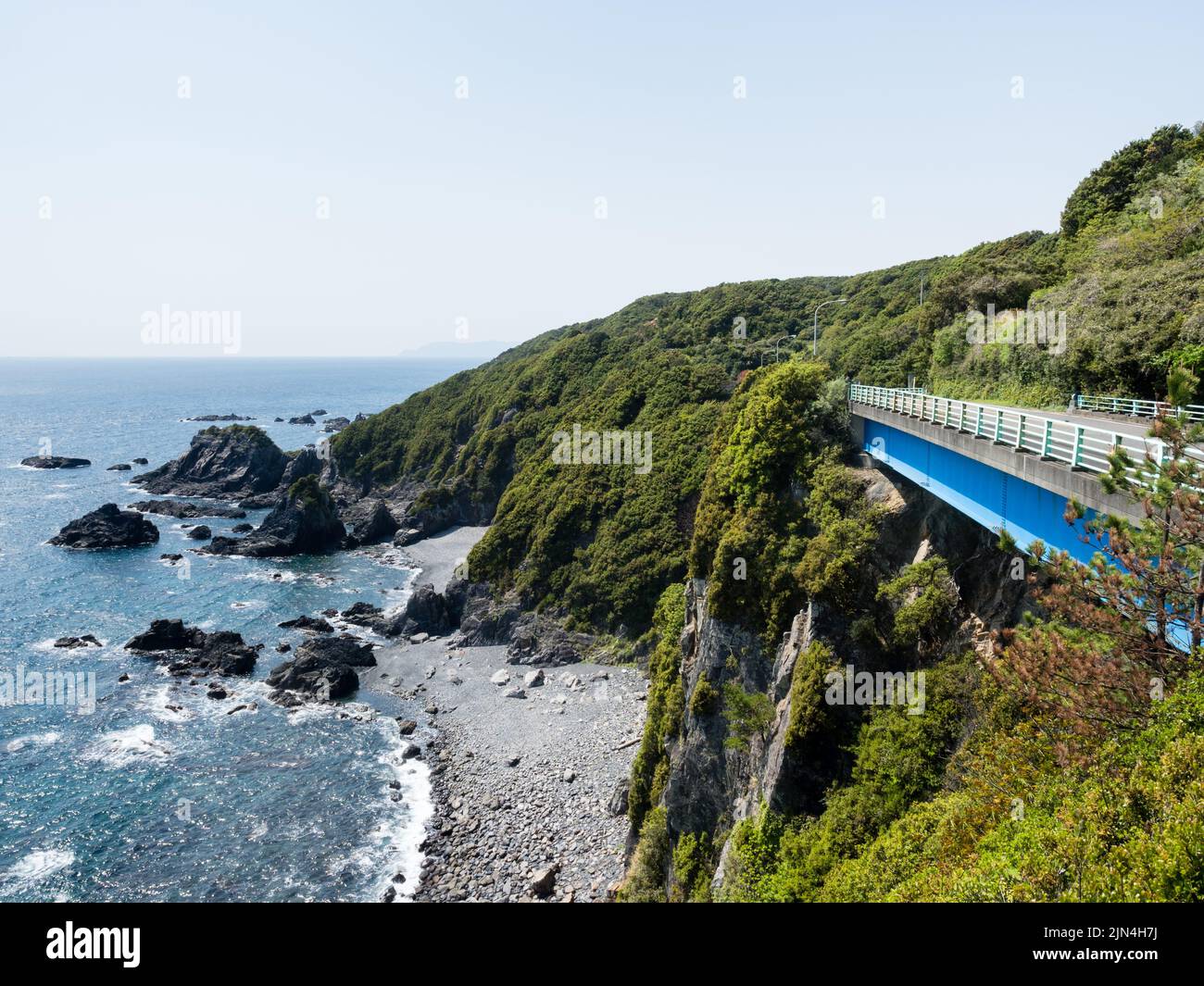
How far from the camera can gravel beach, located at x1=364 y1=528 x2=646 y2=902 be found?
102ft

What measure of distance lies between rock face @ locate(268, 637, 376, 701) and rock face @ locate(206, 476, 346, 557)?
25.9 m

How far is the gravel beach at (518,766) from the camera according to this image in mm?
31109

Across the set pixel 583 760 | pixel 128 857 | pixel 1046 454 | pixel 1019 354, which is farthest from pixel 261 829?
pixel 1019 354

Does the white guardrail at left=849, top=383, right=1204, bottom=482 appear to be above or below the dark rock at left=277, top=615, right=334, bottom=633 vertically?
above

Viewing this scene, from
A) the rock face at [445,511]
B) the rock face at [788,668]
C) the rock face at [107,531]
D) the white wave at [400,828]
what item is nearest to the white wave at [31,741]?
the white wave at [400,828]

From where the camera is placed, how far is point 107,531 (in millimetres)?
74500

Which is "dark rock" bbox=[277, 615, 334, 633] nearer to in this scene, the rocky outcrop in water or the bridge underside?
the rocky outcrop in water

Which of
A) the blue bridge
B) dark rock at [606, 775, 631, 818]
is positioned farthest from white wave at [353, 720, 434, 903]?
the blue bridge

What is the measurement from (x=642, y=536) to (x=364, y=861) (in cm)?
3023

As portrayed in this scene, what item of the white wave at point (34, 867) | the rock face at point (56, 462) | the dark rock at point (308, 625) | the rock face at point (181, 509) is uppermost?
the rock face at point (56, 462)

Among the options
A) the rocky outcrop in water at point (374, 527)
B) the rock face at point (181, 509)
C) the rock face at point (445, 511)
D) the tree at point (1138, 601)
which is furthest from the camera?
the rock face at point (181, 509)

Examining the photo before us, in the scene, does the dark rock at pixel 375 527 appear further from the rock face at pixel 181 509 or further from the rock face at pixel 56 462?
the rock face at pixel 56 462

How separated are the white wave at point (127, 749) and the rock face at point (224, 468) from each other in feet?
203

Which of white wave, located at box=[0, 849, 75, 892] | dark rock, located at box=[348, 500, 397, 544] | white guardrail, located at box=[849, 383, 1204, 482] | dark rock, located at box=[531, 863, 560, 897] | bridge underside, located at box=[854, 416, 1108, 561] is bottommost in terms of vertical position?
dark rock, located at box=[531, 863, 560, 897]
